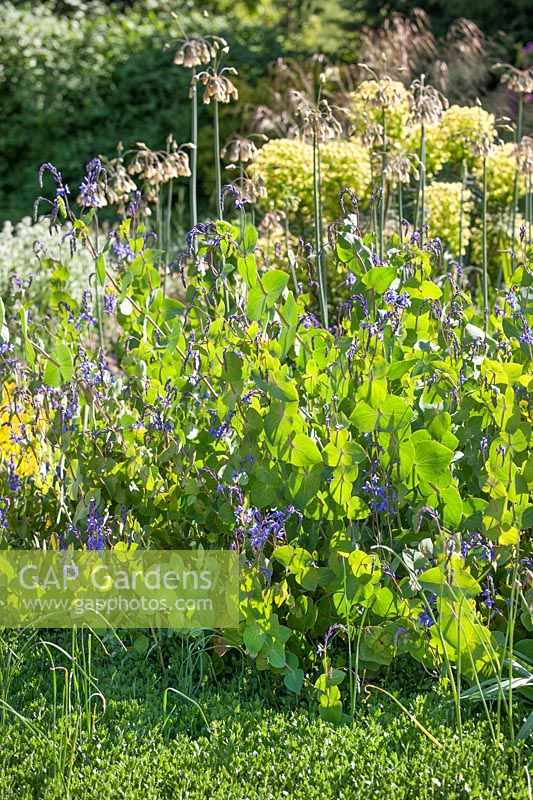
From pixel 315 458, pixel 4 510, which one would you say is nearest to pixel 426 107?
pixel 315 458

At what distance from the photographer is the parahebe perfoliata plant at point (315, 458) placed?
2.35 m

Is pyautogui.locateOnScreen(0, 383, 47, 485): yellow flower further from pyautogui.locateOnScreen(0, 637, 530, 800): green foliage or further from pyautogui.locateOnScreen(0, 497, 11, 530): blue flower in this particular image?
pyautogui.locateOnScreen(0, 637, 530, 800): green foliage

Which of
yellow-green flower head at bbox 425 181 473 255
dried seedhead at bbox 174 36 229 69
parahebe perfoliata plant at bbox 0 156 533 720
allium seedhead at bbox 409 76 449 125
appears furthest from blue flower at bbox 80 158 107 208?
yellow-green flower head at bbox 425 181 473 255

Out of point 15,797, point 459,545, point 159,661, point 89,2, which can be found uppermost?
point 89,2

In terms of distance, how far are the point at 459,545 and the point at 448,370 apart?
1.66ft

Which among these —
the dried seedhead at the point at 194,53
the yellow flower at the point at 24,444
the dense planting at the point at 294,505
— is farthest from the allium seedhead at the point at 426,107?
the yellow flower at the point at 24,444

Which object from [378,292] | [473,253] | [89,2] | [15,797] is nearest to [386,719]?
[15,797]

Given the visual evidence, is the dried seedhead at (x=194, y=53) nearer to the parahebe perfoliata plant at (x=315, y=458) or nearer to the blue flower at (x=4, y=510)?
the parahebe perfoliata plant at (x=315, y=458)

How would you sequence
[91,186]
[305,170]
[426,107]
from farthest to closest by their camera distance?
[305,170] < [426,107] < [91,186]

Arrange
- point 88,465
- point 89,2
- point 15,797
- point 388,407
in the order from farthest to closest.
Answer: point 89,2
point 88,465
point 388,407
point 15,797

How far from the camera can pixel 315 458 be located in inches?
93.8

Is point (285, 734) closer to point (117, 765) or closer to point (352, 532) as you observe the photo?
point (117, 765)

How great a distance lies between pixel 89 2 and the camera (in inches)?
582

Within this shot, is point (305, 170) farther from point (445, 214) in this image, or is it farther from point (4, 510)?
point (4, 510)
